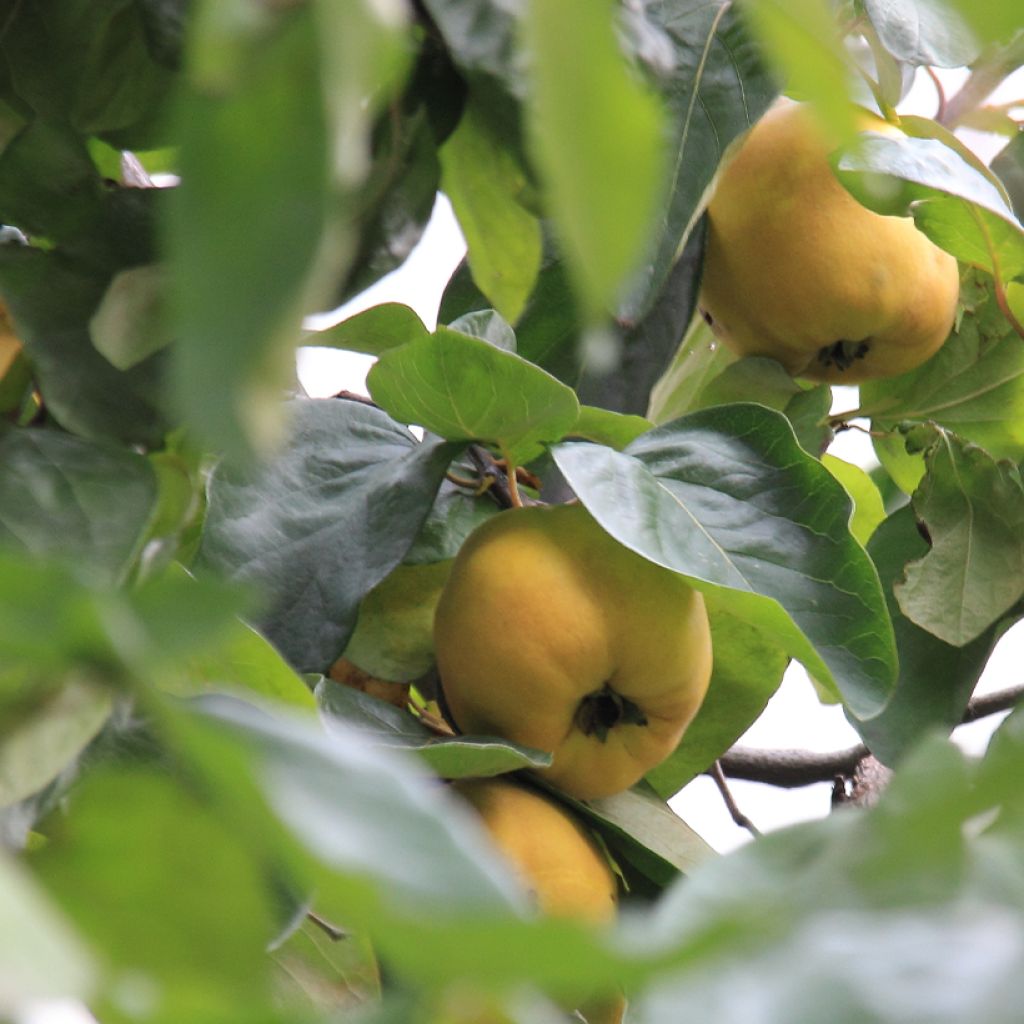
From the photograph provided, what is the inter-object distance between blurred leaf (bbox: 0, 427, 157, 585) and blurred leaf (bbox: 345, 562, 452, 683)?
24 cm

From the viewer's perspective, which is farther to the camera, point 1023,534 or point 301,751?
point 1023,534

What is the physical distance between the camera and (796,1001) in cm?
13

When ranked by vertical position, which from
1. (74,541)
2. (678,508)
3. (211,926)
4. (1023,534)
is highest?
(211,926)

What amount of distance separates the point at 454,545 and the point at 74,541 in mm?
289

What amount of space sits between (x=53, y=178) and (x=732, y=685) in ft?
1.24

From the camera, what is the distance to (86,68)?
40 cm

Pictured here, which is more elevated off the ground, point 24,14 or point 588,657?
point 24,14

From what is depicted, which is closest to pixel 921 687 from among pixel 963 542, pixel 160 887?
pixel 963 542

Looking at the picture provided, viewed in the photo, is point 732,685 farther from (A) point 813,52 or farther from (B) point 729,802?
(A) point 813,52

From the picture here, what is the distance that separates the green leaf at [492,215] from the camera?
325mm

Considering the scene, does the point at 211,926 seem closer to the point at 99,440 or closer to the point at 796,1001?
the point at 796,1001

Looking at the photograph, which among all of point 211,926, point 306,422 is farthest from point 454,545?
point 211,926

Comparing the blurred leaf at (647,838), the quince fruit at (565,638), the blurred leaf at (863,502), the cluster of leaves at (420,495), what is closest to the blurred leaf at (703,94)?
the cluster of leaves at (420,495)

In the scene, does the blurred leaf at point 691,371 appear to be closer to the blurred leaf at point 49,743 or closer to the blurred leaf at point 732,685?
the blurred leaf at point 732,685
